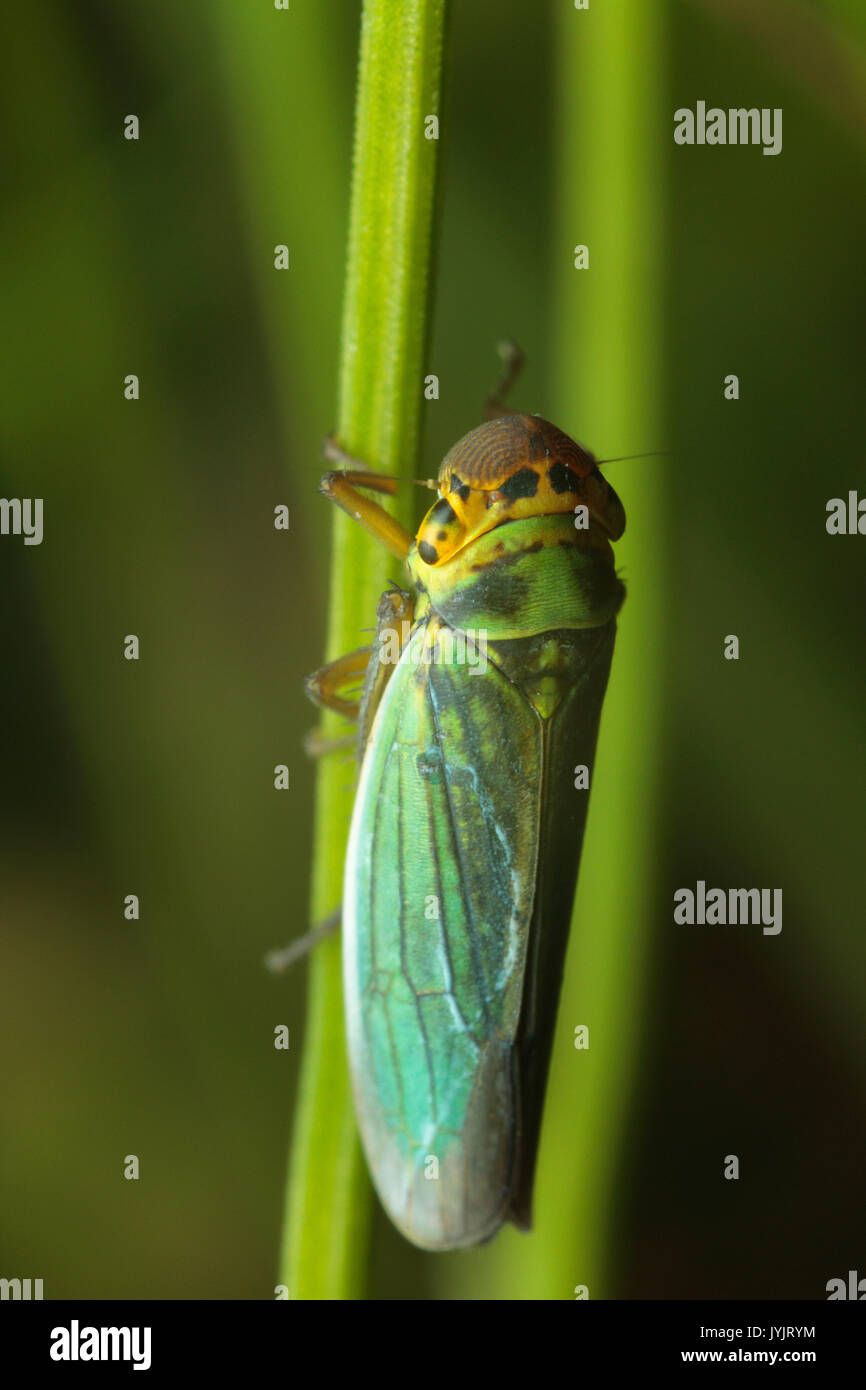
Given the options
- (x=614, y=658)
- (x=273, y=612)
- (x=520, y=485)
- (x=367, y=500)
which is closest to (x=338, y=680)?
(x=367, y=500)

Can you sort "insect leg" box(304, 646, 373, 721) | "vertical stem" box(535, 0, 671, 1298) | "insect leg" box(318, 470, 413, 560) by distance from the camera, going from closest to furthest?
"insect leg" box(318, 470, 413, 560) → "insect leg" box(304, 646, 373, 721) → "vertical stem" box(535, 0, 671, 1298)

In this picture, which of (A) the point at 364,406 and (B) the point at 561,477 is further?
(B) the point at 561,477

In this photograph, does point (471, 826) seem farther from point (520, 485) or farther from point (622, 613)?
point (622, 613)

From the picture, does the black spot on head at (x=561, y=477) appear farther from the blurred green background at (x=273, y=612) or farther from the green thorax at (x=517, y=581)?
the blurred green background at (x=273, y=612)

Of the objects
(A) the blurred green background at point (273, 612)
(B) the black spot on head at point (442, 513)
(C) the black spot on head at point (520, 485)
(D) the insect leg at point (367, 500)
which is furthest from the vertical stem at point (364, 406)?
(A) the blurred green background at point (273, 612)

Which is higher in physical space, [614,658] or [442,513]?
[442,513]

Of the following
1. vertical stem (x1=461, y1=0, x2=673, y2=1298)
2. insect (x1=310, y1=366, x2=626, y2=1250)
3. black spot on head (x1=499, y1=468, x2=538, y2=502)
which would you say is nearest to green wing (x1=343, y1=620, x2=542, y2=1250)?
insect (x1=310, y1=366, x2=626, y2=1250)

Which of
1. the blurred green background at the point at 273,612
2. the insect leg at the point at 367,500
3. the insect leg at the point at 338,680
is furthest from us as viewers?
the blurred green background at the point at 273,612

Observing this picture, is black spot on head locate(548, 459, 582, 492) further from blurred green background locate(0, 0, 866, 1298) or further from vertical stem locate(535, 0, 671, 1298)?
blurred green background locate(0, 0, 866, 1298)
